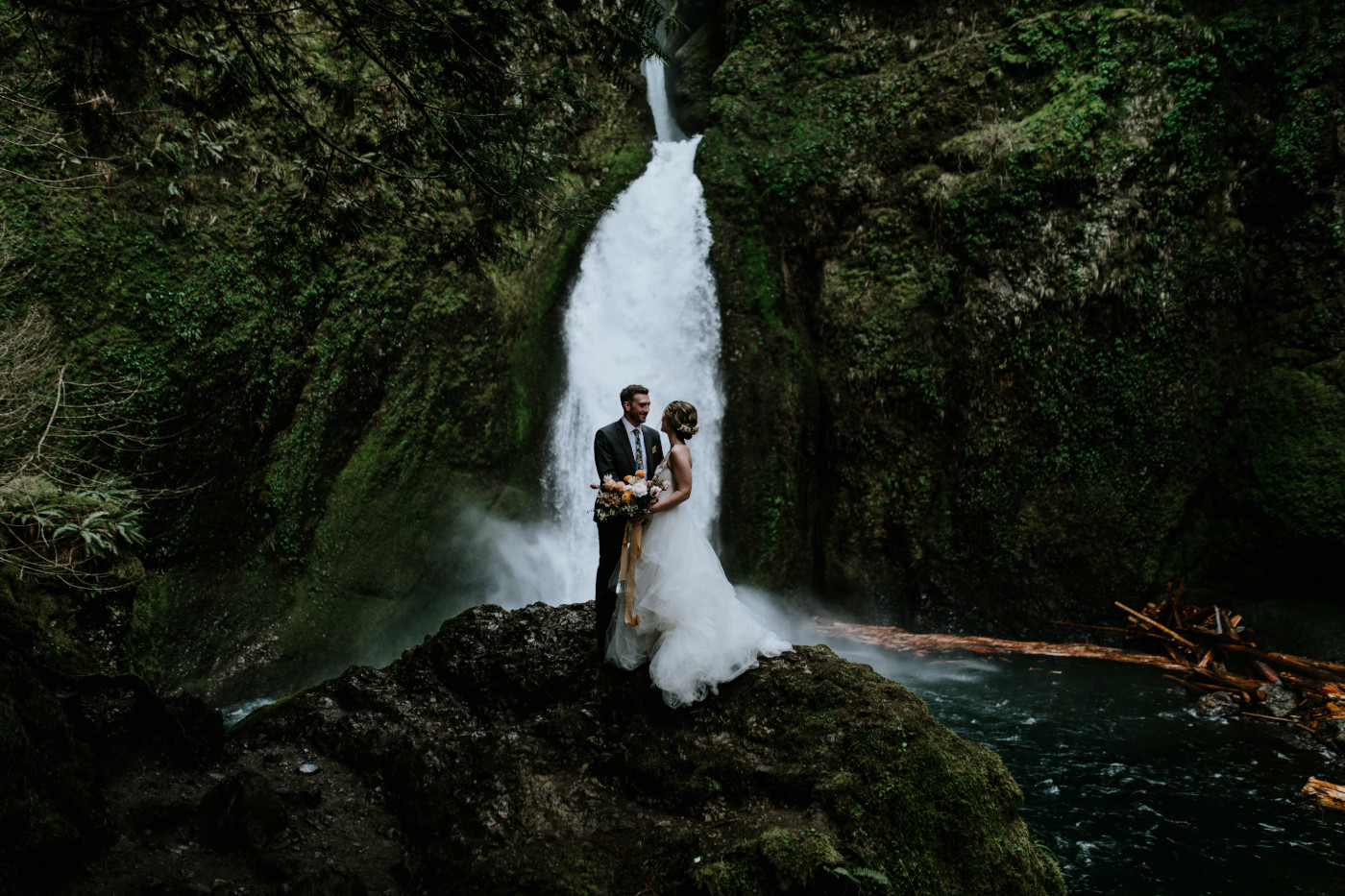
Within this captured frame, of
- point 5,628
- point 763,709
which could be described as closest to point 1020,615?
point 763,709

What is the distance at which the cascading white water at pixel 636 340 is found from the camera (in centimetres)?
1116

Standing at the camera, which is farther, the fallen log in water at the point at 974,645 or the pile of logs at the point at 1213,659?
the fallen log in water at the point at 974,645

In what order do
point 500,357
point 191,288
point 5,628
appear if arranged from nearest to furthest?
point 5,628, point 191,288, point 500,357

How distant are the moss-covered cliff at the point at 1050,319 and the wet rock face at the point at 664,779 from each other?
7703mm

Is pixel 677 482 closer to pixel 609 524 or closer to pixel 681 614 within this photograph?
pixel 609 524

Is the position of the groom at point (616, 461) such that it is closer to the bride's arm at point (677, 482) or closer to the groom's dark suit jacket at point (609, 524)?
the groom's dark suit jacket at point (609, 524)

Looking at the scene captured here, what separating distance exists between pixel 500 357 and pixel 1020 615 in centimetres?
943

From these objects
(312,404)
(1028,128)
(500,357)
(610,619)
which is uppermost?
(1028,128)

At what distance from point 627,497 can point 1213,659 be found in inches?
352

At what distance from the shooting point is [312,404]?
909cm

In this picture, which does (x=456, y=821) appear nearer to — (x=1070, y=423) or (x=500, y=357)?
(x=500, y=357)

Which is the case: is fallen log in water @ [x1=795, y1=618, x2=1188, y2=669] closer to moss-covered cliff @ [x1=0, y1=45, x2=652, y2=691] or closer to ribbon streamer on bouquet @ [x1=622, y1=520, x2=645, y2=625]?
moss-covered cliff @ [x1=0, y1=45, x2=652, y2=691]

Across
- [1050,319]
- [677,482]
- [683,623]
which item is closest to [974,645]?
[1050,319]

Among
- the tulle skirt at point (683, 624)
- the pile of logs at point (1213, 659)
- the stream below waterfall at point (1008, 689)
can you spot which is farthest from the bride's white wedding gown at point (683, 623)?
the pile of logs at point (1213, 659)
